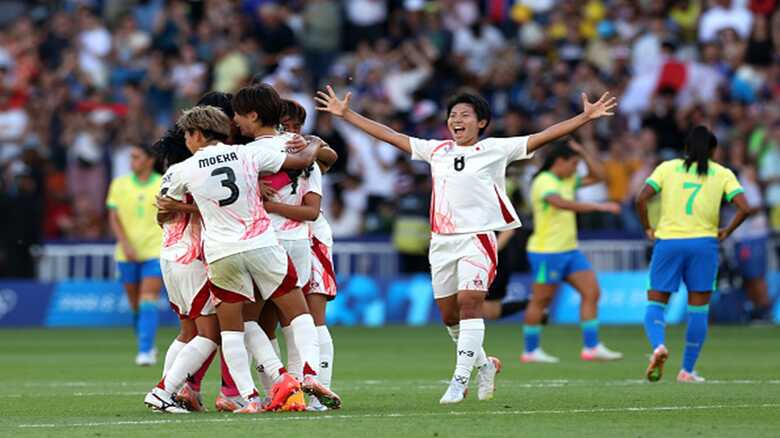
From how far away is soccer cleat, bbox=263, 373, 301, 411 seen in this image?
1172 centimetres

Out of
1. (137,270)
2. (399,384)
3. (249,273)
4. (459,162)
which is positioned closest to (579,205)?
(399,384)

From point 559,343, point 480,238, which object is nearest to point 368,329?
point 559,343

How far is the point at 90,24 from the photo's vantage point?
102 feet

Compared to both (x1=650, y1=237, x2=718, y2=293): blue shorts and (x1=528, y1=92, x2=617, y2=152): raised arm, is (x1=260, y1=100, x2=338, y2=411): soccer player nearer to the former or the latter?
(x1=528, y1=92, x2=617, y2=152): raised arm

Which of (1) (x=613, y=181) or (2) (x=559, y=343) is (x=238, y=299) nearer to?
(2) (x=559, y=343)

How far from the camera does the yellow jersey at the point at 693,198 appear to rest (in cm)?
1546

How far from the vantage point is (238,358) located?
1179cm

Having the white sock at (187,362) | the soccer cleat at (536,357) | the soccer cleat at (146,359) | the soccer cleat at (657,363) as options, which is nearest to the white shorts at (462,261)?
the white sock at (187,362)

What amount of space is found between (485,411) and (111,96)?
754 inches

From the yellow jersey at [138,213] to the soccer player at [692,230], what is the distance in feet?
19.5

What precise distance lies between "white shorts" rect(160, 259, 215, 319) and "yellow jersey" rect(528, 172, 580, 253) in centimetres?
777

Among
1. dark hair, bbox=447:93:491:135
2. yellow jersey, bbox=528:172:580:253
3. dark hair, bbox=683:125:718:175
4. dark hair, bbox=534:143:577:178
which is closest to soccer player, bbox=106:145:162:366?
yellow jersey, bbox=528:172:580:253

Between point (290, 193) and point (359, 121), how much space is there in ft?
3.51

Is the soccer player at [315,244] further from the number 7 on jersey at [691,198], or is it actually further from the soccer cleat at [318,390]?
the number 7 on jersey at [691,198]
